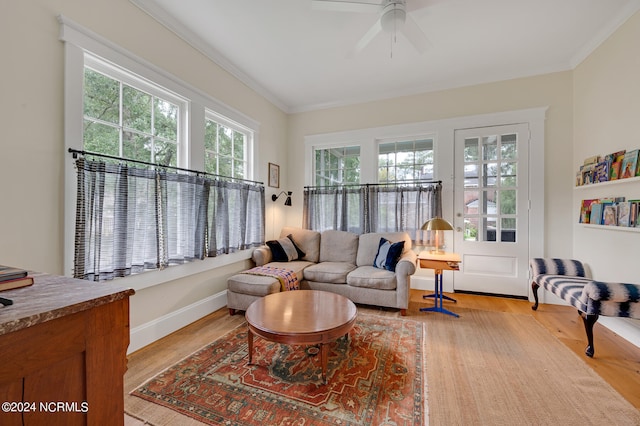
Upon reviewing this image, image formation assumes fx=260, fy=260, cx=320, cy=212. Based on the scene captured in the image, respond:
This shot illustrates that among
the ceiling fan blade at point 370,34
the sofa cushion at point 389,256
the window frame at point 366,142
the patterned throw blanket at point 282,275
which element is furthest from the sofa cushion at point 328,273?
the ceiling fan blade at point 370,34

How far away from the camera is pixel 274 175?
4.12m

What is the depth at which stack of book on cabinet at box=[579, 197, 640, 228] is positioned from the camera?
2.16 m

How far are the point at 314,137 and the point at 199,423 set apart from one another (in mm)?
3821

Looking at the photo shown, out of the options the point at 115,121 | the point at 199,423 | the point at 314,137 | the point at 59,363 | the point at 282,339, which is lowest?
the point at 199,423

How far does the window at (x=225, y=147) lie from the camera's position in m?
3.01

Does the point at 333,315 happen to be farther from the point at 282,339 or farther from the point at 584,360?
the point at 584,360

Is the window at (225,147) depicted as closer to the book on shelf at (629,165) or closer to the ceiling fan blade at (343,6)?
the ceiling fan blade at (343,6)

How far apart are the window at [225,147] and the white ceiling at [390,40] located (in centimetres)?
66

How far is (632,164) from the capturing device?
2.21m

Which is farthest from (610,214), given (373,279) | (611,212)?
(373,279)

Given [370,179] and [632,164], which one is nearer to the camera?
[632,164]

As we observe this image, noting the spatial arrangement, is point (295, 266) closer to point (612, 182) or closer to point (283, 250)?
point (283, 250)

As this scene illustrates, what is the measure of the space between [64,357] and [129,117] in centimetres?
216

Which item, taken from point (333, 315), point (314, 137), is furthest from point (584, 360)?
point (314, 137)
